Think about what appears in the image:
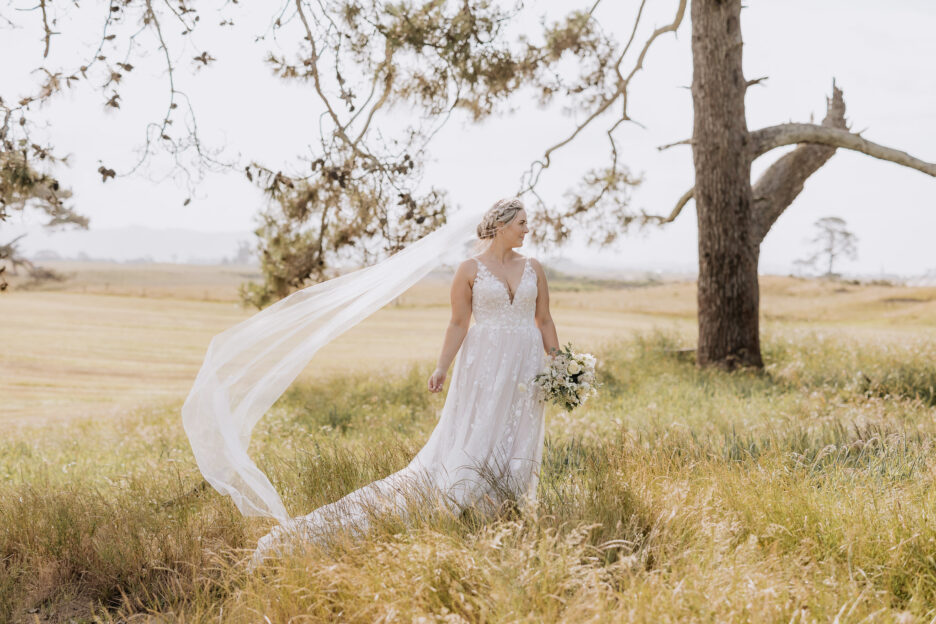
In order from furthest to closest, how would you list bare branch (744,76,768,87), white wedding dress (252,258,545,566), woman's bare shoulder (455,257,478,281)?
1. bare branch (744,76,768,87)
2. woman's bare shoulder (455,257,478,281)
3. white wedding dress (252,258,545,566)

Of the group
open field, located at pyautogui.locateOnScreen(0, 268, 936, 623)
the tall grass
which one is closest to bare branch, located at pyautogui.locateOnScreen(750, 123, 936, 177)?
open field, located at pyautogui.locateOnScreen(0, 268, 936, 623)

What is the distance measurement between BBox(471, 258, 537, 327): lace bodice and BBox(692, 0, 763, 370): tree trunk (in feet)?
19.7

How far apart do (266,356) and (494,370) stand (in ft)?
5.84

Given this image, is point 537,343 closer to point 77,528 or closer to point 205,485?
point 205,485

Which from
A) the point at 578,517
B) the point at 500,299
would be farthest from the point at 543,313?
the point at 578,517

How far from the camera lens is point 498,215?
16.2 ft

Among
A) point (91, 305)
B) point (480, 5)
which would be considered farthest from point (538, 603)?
point (91, 305)

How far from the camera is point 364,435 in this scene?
8797mm

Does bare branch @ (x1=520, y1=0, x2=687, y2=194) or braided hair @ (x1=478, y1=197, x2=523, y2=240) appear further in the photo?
bare branch @ (x1=520, y1=0, x2=687, y2=194)

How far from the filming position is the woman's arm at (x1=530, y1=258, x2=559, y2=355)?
16.8ft

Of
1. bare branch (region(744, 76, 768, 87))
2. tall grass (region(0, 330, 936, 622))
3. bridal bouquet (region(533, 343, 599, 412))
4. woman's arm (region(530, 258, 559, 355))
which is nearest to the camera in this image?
tall grass (region(0, 330, 936, 622))

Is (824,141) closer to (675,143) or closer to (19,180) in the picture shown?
(675,143)

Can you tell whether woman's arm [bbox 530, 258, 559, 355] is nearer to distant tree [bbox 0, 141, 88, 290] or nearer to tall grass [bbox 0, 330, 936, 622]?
tall grass [bbox 0, 330, 936, 622]

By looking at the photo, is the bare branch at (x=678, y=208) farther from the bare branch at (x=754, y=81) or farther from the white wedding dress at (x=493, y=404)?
the white wedding dress at (x=493, y=404)
